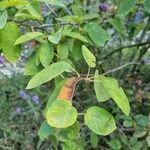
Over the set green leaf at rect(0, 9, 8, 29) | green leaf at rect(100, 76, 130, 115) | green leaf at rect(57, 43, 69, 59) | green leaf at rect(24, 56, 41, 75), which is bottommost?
green leaf at rect(24, 56, 41, 75)

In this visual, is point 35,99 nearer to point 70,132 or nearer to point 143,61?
point 143,61

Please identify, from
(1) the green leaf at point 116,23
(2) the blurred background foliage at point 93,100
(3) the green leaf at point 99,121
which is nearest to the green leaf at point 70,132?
(3) the green leaf at point 99,121

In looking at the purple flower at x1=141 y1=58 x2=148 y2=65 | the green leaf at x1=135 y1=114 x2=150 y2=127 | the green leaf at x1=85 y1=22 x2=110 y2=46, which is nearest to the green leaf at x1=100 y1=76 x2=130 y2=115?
the green leaf at x1=85 y1=22 x2=110 y2=46

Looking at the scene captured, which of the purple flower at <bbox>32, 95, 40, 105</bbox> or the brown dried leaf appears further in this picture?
the purple flower at <bbox>32, 95, 40, 105</bbox>

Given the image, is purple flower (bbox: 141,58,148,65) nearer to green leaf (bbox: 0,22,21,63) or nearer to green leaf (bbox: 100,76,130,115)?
green leaf (bbox: 0,22,21,63)

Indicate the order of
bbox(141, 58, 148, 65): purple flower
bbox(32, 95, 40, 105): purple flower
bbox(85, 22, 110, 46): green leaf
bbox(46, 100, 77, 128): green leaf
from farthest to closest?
bbox(141, 58, 148, 65): purple flower, bbox(32, 95, 40, 105): purple flower, bbox(85, 22, 110, 46): green leaf, bbox(46, 100, 77, 128): green leaf

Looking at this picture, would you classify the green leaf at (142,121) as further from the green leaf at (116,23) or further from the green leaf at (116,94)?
the green leaf at (116,94)
